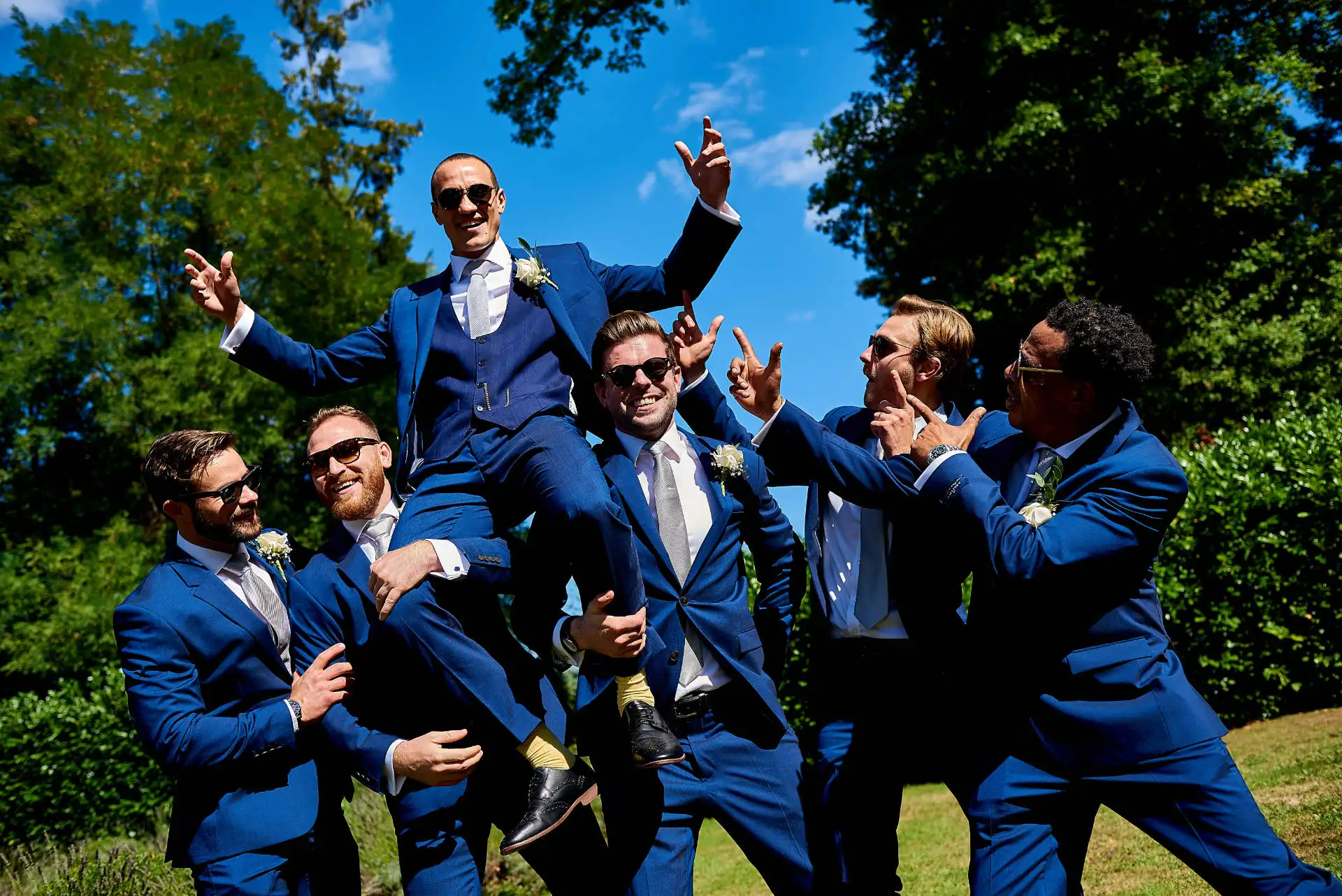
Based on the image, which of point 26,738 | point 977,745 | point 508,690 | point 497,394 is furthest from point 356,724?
point 26,738

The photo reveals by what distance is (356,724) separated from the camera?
13.9 ft

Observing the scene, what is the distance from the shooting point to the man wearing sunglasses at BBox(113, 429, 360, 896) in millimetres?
3967

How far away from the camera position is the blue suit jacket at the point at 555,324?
461 centimetres

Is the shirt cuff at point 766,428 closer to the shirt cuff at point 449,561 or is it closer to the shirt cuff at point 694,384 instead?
the shirt cuff at point 694,384

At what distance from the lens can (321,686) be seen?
162 inches

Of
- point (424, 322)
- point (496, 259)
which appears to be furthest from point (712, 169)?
point (424, 322)

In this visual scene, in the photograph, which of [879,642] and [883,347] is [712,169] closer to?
[883,347]

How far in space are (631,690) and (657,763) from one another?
0.34 metres

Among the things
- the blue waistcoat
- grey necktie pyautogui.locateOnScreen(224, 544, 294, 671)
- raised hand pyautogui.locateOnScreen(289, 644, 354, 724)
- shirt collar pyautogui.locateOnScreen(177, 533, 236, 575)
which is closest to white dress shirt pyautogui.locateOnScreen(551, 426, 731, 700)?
the blue waistcoat

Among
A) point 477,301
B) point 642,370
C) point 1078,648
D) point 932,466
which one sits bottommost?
point 1078,648

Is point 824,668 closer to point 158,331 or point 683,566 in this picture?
point 683,566

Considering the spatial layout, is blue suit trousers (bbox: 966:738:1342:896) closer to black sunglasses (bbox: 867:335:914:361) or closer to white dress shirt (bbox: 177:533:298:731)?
black sunglasses (bbox: 867:335:914:361)

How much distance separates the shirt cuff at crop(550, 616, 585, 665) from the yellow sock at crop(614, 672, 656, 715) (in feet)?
0.77

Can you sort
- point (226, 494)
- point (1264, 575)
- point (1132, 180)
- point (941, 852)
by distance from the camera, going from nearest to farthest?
point (226, 494), point (941, 852), point (1264, 575), point (1132, 180)
